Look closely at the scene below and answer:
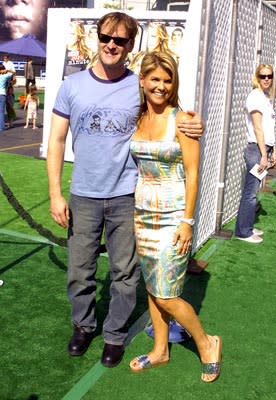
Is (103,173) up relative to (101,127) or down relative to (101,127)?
down

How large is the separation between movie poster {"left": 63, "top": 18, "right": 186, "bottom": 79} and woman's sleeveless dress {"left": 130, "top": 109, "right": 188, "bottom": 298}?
287 inches

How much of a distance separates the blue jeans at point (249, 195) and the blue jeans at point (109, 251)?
9.85 ft

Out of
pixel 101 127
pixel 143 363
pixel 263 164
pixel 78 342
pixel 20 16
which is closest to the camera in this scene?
pixel 101 127

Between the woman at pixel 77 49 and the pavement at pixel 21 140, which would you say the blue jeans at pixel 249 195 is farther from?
the pavement at pixel 21 140

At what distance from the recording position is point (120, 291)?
338 centimetres

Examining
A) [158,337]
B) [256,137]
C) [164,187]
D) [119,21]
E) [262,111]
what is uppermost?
[119,21]

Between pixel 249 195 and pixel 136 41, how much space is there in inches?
216

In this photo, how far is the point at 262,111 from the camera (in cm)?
571

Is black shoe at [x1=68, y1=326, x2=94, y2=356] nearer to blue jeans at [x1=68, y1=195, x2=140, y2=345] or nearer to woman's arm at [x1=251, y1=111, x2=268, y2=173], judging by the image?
blue jeans at [x1=68, y1=195, x2=140, y2=345]

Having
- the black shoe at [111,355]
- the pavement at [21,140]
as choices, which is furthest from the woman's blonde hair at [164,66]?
the pavement at [21,140]

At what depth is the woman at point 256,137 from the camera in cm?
568

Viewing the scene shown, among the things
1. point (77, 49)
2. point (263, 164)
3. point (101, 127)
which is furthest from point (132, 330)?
point (77, 49)

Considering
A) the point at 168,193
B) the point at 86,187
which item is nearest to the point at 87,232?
the point at 86,187

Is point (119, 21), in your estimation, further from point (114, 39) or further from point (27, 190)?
point (27, 190)
